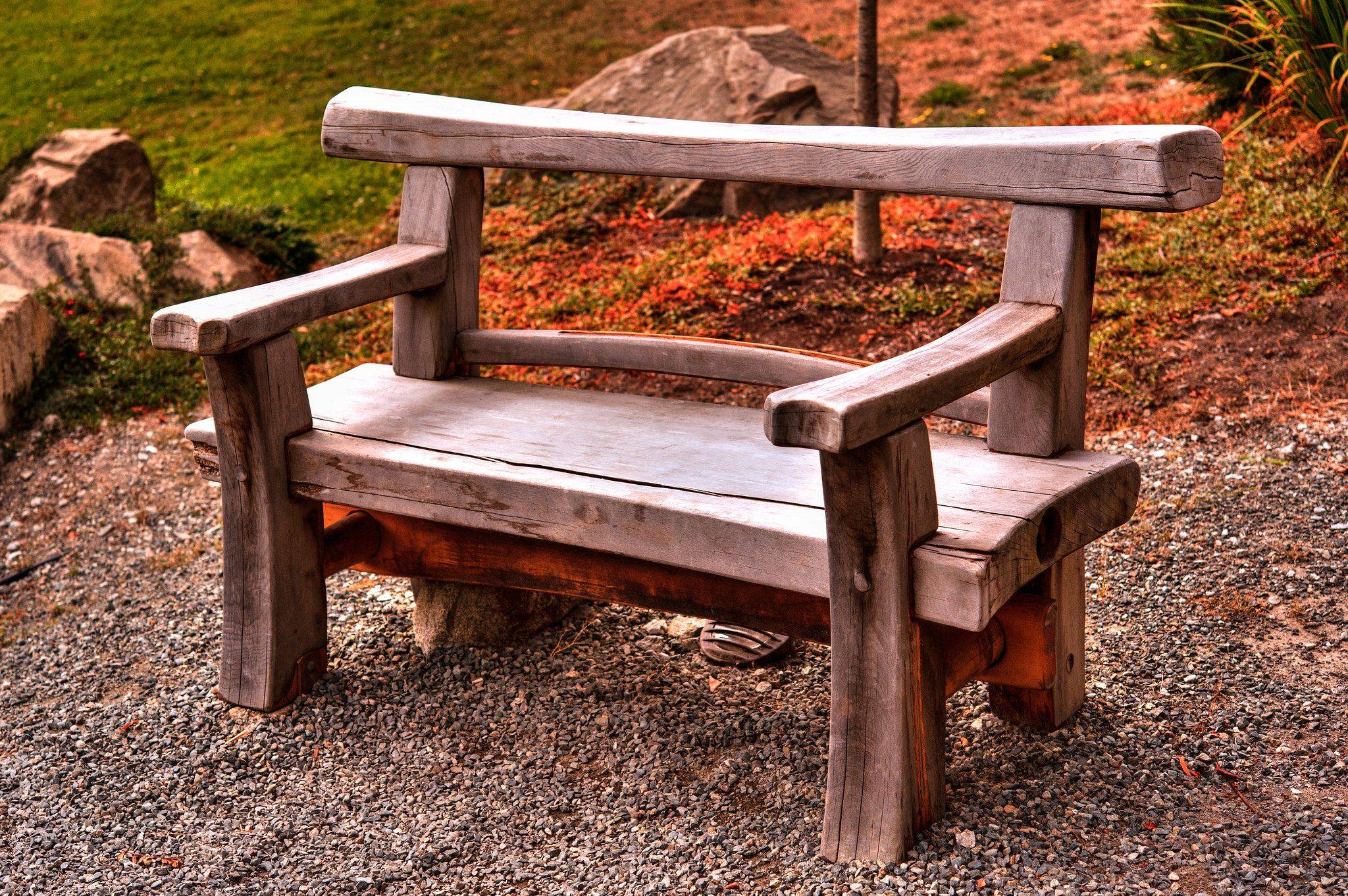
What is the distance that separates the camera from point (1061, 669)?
2602 mm

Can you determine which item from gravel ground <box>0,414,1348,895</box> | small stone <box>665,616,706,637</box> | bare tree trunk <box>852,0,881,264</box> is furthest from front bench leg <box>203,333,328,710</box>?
bare tree trunk <box>852,0,881,264</box>

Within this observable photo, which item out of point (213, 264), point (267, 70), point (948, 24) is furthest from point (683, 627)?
point (267, 70)

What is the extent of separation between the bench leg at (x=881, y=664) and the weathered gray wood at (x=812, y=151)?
609 millimetres

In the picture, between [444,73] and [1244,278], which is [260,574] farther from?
[444,73]

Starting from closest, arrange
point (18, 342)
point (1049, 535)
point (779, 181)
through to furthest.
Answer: point (1049, 535) < point (779, 181) < point (18, 342)

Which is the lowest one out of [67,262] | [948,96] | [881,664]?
[881,664]

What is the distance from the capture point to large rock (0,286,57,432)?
507cm

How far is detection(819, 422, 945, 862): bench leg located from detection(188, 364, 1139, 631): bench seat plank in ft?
0.23

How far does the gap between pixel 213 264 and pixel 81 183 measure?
1.35 m

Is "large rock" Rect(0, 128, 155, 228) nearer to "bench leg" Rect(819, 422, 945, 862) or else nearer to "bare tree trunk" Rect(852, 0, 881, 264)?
"bare tree trunk" Rect(852, 0, 881, 264)

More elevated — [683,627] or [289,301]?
[289,301]

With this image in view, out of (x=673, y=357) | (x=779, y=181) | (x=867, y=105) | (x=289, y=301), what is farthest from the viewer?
(x=867, y=105)

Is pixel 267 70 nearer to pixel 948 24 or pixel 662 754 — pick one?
pixel 948 24

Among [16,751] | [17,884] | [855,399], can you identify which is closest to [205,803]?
[17,884]
